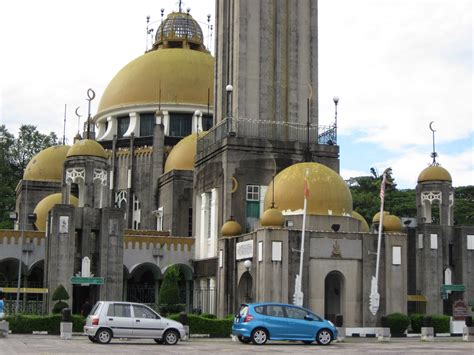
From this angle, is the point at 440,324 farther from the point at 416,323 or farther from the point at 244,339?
the point at 244,339

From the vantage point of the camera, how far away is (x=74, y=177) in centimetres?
5325

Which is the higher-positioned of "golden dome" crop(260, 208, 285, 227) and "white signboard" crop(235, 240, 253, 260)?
"golden dome" crop(260, 208, 285, 227)

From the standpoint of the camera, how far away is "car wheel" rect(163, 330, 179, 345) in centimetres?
3192

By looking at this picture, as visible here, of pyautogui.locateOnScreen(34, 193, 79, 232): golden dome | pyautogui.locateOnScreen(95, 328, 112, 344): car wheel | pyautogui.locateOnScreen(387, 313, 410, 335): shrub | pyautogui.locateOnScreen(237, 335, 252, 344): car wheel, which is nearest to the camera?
pyautogui.locateOnScreen(95, 328, 112, 344): car wheel

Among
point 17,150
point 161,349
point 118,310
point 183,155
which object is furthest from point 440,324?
point 17,150

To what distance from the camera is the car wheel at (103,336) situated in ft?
103

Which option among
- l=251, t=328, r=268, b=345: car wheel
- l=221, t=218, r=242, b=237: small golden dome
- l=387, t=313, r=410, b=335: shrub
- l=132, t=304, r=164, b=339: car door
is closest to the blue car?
l=251, t=328, r=268, b=345: car wheel

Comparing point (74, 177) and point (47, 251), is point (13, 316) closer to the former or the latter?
point (47, 251)

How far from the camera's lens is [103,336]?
103ft

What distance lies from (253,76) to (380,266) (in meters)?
14.5

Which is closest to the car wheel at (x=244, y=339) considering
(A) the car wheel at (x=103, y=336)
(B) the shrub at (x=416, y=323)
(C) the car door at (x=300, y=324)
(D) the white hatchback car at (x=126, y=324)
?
(C) the car door at (x=300, y=324)

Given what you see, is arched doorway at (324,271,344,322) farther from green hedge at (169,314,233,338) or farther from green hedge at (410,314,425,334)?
green hedge at (169,314,233,338)

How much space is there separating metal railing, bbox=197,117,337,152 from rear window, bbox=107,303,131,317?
70.6ft

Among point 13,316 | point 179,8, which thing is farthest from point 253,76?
point 179,8
